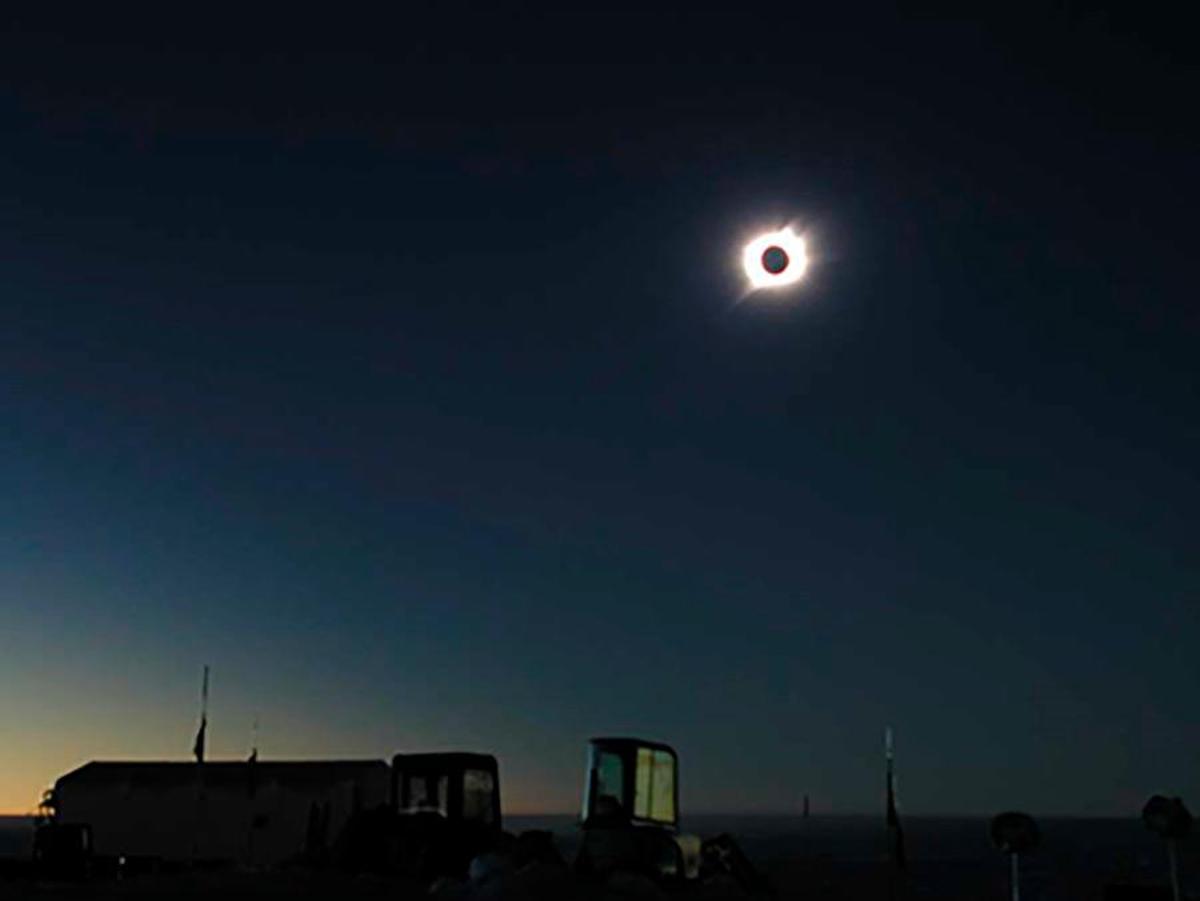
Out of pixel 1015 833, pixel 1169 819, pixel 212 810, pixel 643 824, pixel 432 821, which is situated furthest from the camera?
pixel 212 810

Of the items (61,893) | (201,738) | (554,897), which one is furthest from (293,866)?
(201,738)

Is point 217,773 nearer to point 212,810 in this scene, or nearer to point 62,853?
point 212,810

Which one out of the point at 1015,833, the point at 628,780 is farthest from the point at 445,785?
the point at 1015,833

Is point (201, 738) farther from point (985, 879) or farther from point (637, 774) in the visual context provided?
point (985, 879)

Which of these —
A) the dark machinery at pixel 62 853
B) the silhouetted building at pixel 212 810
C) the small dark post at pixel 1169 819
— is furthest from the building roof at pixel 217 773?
the small dark post at pixel 1169 819

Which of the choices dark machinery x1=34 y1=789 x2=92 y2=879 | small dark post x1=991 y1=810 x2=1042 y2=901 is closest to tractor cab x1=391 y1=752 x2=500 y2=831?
dark machinery x1=34 y1=789 x2=92 y2=879

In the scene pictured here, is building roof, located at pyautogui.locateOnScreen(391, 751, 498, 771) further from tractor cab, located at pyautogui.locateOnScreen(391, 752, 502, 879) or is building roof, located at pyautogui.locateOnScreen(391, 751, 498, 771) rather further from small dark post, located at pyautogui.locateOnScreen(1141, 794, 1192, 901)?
small dark post, located at pyautogui.locateOnScreen(1141, 794, 1192, 901)

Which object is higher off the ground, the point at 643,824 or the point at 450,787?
the point at 450,787

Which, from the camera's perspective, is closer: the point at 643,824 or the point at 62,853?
the point at 643,824
